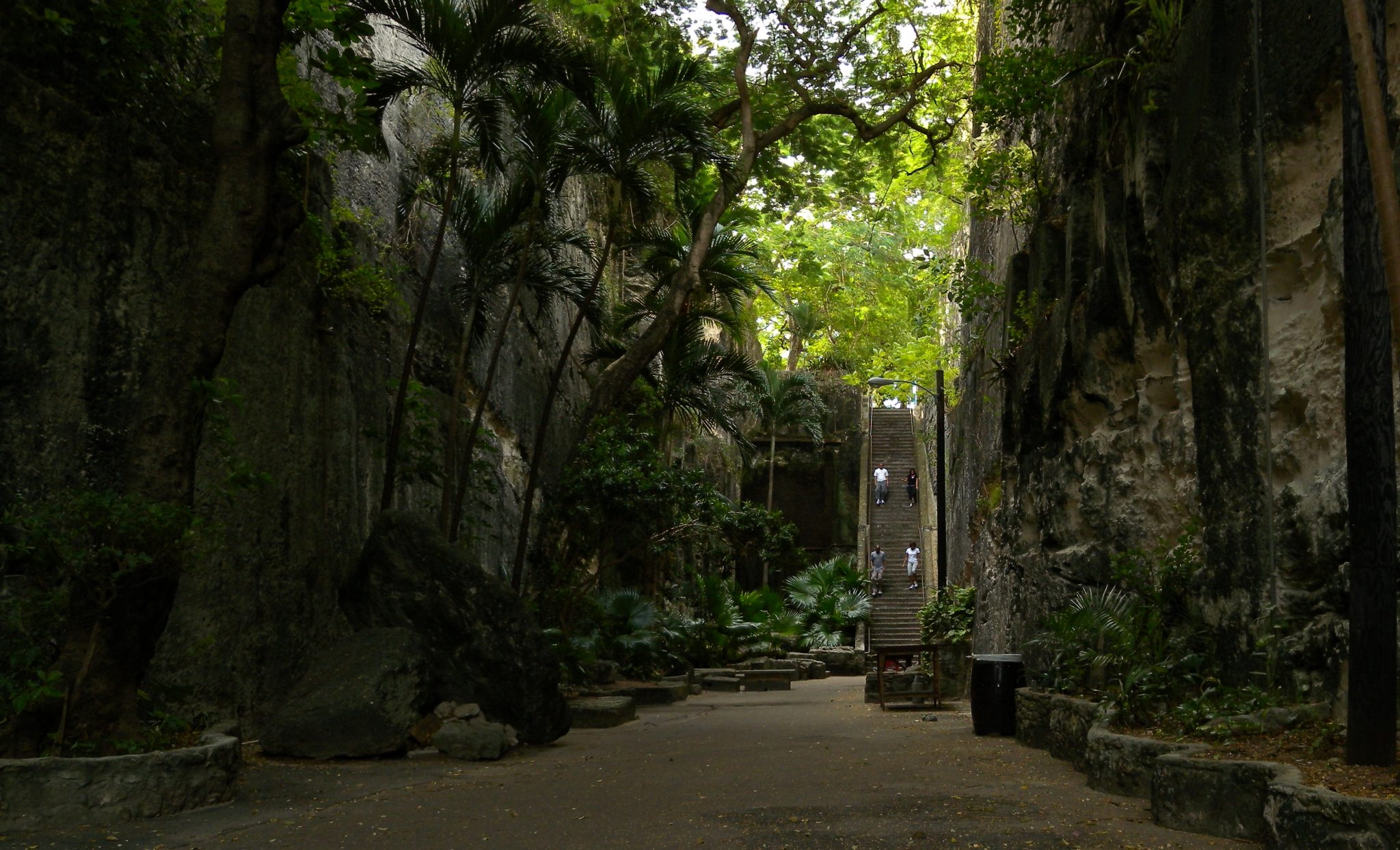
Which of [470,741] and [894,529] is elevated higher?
[894,529]

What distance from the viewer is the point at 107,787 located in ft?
18.4

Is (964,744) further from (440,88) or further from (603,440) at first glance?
(440,88)

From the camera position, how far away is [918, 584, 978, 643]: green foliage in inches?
678

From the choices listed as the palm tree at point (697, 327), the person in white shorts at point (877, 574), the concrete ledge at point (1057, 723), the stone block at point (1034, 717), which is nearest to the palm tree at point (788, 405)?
the person in white shorts at point (877, 574)

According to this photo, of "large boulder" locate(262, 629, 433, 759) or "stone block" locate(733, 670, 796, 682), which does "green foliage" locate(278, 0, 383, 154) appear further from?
"stone block" locate(733, 670, 796, 682)

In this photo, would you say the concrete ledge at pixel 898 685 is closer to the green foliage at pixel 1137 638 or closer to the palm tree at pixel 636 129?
the palm tree at pixel 636 129

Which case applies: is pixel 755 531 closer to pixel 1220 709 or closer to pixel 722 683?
pixel 722 683

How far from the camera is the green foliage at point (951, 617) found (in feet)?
56.5

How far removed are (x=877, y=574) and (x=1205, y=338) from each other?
18861 mm

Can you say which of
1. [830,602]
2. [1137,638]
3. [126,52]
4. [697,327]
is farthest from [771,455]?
[126,52]

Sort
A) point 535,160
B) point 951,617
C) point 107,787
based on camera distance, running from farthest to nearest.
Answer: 1. point 951,617
2. point 535,160
3. point 107,787

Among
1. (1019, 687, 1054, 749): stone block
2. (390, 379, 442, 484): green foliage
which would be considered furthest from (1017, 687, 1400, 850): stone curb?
(390, 379, 442, 484): green foliage

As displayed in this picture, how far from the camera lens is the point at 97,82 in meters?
7.60

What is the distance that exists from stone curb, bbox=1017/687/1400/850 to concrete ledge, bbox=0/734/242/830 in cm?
490
